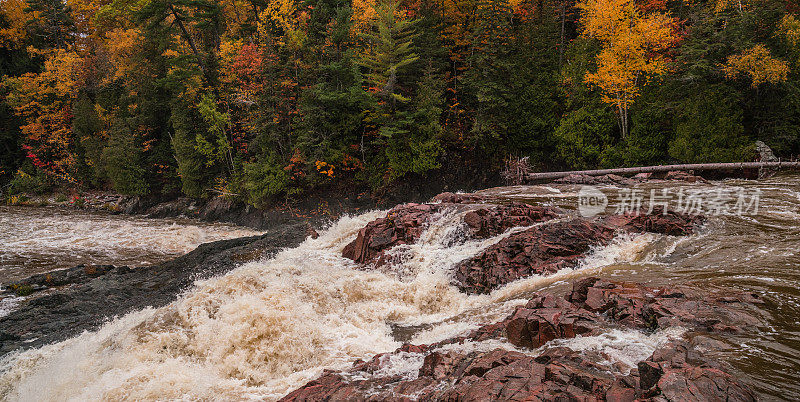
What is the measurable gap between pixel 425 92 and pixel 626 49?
1045cm

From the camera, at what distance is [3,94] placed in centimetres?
3247

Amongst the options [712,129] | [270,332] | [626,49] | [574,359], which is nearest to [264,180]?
[270,332]

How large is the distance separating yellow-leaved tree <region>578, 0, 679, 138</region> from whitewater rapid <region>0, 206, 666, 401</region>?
13.9 m

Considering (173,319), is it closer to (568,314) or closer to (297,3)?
(568,314)

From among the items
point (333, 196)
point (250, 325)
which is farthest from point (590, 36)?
point (250, 325)

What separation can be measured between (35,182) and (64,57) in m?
10.6

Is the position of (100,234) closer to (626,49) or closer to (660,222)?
(660,222)

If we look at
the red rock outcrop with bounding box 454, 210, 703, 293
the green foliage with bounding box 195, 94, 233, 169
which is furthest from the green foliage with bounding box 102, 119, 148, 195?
the red rock outcrop with bounding box 454, 210, 703, 293

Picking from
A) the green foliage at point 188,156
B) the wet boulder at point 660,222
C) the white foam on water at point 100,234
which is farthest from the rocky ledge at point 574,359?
the green foliage at point 188,156

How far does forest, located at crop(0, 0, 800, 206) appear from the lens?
16.6 m

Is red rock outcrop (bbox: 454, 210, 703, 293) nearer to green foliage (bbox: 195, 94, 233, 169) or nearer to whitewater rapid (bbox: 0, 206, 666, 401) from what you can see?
whitewater rapid (bbox: 0, 206, 666, 401)

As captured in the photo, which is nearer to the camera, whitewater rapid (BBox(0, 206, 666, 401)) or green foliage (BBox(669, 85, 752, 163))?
whitewater rapid (BBox(0, 206, 666, 401))

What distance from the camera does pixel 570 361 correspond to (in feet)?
13.2

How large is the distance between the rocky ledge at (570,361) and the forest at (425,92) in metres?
Result: 15.8
